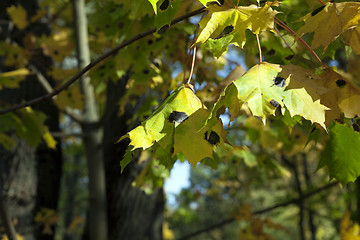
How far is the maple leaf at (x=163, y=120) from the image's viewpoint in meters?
1.13

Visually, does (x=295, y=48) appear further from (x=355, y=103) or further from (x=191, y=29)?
(x=355, y=103)

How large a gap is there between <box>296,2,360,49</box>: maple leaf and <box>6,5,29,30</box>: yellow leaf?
133 inches

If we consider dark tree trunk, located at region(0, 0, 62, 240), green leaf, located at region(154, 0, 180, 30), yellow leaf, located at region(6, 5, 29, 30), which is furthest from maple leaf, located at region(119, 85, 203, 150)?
yellow leaf, located at region(6, 5, 29, 30)

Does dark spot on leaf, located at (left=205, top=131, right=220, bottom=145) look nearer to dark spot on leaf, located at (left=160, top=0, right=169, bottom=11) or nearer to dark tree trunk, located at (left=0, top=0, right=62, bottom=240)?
dark spot on leaf, located at (left=160, top=0, right=169, bottom=11)

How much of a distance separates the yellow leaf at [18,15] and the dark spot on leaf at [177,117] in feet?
10.6

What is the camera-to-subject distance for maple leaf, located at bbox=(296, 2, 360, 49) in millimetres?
1157

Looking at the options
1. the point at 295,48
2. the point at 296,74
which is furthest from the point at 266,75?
the point at 295,48

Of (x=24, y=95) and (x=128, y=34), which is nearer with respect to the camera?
(x=128, y=34)

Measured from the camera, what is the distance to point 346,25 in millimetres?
1171

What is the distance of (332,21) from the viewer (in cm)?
119

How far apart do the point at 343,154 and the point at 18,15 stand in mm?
3664

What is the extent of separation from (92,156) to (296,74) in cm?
251

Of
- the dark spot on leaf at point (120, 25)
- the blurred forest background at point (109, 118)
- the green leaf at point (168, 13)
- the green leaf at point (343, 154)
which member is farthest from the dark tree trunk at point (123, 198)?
the green leaf at point (343, 154)

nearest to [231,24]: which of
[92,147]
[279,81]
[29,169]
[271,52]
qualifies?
[279,81]
